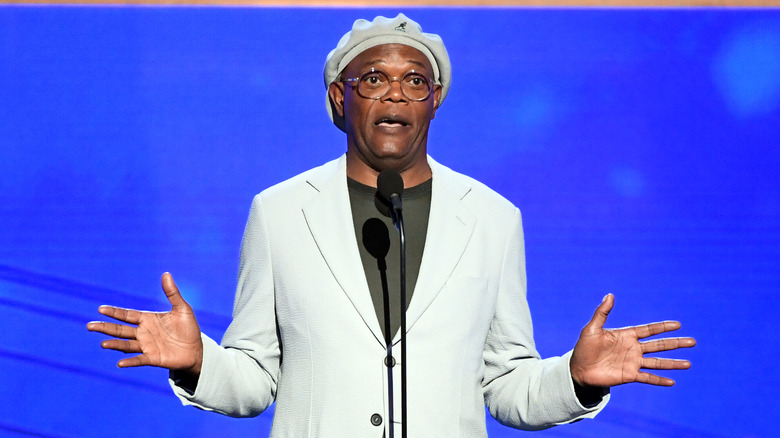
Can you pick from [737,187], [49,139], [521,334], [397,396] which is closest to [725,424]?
[737,187]

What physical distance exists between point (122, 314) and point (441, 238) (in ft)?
2.18

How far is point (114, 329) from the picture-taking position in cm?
194

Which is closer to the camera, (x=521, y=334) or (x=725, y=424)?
(x=521, y=334)

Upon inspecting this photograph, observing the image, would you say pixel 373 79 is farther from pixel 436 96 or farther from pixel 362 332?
pixel 362 332

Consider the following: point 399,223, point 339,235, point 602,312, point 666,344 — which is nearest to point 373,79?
point 339,235

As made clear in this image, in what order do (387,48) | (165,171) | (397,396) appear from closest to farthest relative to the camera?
(397,396) → (387,48) → (165,171)

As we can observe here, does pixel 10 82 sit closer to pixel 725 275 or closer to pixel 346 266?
pixel 346 266

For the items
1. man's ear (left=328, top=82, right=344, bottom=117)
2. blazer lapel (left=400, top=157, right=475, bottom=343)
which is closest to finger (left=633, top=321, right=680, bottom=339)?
blazer lapel (left=400, top=157, right=475, bottom=343)

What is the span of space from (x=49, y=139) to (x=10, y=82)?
238 millimetres

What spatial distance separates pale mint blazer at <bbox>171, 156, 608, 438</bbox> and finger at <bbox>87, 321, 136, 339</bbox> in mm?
168

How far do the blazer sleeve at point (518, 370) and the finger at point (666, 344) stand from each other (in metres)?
0.16

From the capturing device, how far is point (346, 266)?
2.18 m

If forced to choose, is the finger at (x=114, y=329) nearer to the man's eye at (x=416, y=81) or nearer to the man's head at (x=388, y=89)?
the man's head at (x=388, y=89)

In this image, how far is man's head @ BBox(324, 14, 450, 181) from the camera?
7.39 feet
